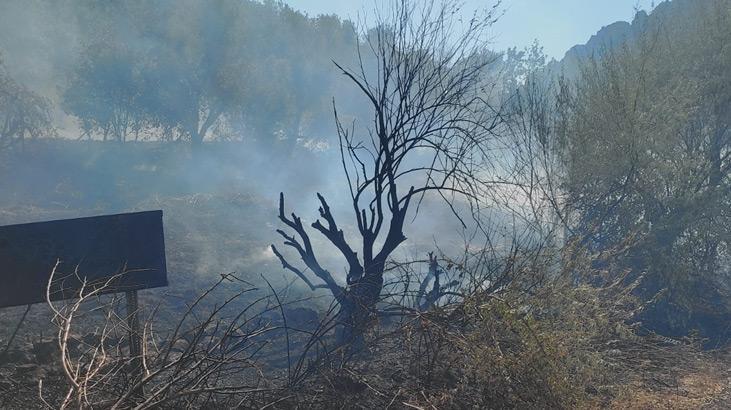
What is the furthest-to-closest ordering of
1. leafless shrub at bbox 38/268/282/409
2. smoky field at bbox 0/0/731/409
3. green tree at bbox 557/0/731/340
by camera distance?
green tree at bbox 557/0/731/340 → smoky field at bbox 0/0/731/409 → leafless shrub at bbox 38/268/282/409

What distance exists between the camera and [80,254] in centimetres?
522

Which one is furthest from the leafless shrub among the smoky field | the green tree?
the green tree

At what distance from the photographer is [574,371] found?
17.3ft

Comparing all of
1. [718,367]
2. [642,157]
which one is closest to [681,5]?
[642,157]

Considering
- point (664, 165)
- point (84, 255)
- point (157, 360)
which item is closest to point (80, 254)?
point (84, 255)

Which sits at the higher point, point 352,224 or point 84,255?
point 352,224

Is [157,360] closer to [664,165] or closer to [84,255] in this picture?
[84,255]

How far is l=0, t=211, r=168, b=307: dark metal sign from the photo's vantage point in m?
5.05

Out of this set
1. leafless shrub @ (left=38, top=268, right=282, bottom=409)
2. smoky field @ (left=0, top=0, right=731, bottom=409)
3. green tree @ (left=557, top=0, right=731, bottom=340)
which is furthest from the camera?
green tree @ (left=557, top=0, right=731, bottom=340)

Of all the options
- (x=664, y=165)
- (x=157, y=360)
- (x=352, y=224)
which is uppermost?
(x=352, y=224)

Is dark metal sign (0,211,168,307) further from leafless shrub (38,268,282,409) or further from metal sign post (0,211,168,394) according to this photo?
leafless shrub (38,268,282,409)

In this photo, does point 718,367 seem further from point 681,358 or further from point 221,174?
point 221,174

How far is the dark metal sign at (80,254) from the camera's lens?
505 cm

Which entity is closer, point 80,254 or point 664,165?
point 80,254
